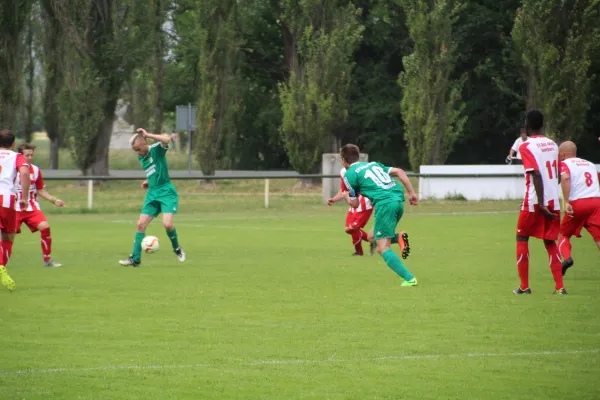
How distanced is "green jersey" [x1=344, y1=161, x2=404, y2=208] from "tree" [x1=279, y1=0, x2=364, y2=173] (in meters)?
27.8

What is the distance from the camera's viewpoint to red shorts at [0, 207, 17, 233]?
14016 millimetres

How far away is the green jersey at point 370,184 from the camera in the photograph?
1377 centimetres

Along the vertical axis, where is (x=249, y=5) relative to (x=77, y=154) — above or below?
above

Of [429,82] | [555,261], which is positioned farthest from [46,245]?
[429,82]

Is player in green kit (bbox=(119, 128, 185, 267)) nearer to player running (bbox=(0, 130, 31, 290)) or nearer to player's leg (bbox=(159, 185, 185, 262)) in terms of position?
player's leg (bbox=(159, 185, 185, 262))

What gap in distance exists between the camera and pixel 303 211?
33469 millimetres

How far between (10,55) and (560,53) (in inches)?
732

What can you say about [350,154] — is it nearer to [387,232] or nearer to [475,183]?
[387,232]

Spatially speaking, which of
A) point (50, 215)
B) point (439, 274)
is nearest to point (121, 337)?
point (439, 274)

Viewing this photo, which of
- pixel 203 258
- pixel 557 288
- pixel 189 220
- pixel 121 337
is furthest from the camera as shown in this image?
pixel 189 220

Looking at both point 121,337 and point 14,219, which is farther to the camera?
point 14,219

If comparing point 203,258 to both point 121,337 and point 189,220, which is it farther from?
point 189,220

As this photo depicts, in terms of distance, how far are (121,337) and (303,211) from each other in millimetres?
23308

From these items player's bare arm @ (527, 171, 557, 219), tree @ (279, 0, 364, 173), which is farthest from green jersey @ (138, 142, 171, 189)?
tree @ (279, 0, 364, 173)
